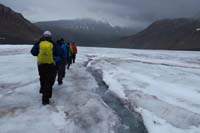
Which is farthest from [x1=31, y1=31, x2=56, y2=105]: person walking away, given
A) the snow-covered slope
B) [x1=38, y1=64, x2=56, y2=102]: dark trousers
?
the snow-covered slope

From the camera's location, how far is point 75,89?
10617mm

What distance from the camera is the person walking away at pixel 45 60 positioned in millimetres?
7918

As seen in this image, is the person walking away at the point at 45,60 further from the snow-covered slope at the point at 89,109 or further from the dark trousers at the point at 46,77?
the snow-covered slope at the point at 89,109

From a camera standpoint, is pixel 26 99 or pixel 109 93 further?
pixel 109 93

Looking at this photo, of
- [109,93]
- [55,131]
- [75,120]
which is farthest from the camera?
[109,93]

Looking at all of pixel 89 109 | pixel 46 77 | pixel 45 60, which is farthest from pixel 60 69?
pixel 89 109

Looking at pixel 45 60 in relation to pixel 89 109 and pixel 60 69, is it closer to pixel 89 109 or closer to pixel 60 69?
pixel 89 109

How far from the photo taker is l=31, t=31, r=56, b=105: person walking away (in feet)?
26.0

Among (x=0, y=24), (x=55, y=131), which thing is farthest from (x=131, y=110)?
(x=0, y=24)

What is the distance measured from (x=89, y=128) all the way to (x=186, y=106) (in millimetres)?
3298

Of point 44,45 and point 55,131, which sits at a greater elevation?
point 44,45

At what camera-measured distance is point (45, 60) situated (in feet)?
26.2

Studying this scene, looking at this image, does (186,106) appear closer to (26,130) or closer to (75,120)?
(75,120)

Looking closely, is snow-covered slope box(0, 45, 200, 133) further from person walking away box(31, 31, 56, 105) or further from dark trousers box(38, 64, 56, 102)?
person walking away box(31, 31, 56, 105)
